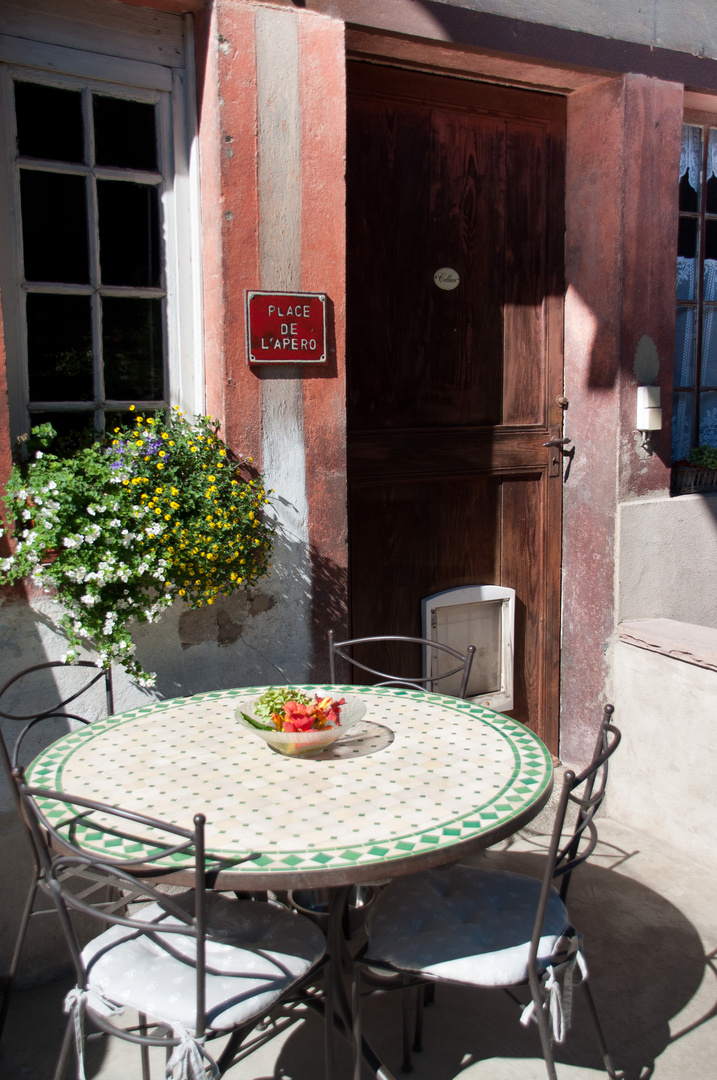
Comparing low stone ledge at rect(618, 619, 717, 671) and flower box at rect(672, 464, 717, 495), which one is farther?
flower box at rect(672, 464, 717, 495)

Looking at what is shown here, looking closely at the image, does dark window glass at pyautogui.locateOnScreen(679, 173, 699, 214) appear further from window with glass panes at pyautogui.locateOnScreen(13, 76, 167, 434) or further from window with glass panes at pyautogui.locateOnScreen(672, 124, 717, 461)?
window with glass panes at pyautogui.locateOnScreen(13, 76, 167, 434)

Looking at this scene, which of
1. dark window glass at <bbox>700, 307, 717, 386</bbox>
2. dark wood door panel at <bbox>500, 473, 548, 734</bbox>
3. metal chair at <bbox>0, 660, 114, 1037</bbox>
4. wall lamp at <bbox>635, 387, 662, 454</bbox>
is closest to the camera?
metal chair at <bbox>0, 660, 114, 1037</bbox>

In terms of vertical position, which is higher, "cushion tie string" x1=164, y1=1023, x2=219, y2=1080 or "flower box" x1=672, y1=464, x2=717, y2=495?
"flower box" x1=672, y1=464, x2=717, y2=495

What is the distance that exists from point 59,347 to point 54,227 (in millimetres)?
406

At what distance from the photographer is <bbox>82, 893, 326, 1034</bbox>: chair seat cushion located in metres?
1.93

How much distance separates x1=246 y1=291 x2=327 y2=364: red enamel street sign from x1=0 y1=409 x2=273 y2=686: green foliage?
1.42 ft

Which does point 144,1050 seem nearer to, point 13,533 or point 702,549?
point 13,533

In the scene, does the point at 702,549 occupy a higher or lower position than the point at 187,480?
lower

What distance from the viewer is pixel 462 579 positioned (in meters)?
4.23

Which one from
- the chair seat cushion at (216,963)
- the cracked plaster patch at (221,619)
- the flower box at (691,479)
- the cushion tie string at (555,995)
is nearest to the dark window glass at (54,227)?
the cracked plaster patch at (221,619)

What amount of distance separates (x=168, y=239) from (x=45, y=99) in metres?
0.59

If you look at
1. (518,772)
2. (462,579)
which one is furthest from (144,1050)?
(462,579)

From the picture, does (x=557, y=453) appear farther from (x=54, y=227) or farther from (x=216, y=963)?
(x=216, y=963)

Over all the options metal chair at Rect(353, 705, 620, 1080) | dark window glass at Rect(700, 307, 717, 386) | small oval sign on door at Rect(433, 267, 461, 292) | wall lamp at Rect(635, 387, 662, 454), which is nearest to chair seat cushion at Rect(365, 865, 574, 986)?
metal chair at Rect(353, 705, 620, 1080)
